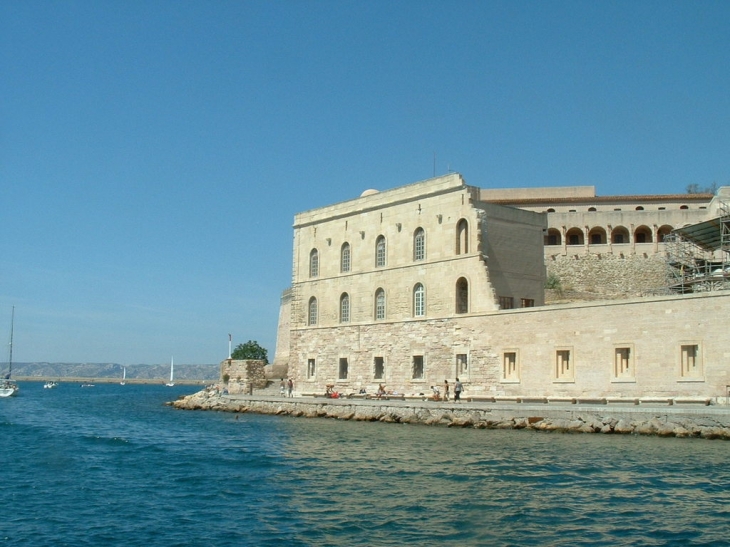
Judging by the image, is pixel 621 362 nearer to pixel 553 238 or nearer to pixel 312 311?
pixel 312 311

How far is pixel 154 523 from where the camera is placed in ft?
41.3

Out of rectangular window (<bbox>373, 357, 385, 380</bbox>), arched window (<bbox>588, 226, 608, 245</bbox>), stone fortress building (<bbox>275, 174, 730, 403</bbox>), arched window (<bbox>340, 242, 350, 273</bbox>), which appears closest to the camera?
stone fortress building (<bbox>275, 174, 730, 403</bbox>)

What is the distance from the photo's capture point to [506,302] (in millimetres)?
30547

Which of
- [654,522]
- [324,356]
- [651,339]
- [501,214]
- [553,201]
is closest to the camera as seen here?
[654,522]

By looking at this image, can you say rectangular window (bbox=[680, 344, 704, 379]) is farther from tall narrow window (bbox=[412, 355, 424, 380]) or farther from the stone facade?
the stone facade

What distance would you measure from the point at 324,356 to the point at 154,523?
77.5 feet

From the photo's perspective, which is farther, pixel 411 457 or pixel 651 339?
pixel 651 339

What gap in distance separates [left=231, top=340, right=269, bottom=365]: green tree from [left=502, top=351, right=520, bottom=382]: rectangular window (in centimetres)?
3369

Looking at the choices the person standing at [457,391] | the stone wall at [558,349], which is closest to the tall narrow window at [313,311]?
the stone wall at [558,349]

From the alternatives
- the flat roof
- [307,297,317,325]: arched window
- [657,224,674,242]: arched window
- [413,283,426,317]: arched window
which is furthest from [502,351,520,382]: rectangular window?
[657,224,674,242]: arched window

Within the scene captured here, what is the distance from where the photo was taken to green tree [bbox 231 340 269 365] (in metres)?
59.5

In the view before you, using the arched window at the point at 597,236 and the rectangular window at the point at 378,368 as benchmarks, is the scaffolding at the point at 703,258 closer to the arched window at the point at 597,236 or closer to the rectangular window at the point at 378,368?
the rectangular window at the point at 378,368

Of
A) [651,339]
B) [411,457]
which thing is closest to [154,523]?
[411,457]

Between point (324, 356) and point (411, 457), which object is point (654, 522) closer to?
point (411, 457)
